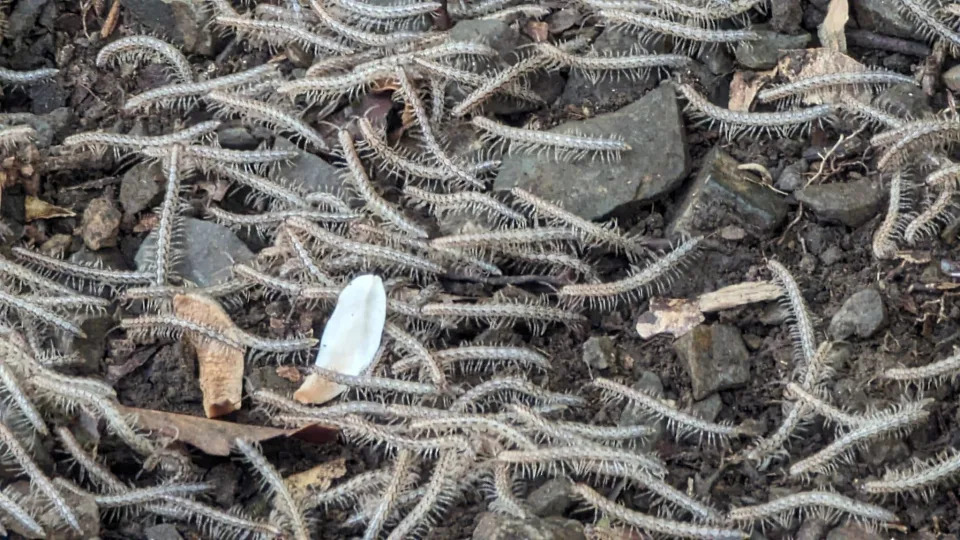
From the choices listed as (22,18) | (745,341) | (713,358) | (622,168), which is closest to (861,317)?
(745,341)

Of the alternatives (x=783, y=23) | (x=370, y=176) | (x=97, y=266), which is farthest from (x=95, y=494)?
(x=783, y=23)

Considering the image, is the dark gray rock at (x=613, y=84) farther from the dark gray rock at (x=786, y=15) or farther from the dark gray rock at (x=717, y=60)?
the dark gray rock at (x=786, y=15)

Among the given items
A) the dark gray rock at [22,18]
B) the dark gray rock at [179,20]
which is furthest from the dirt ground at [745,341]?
the dark gray rock at [22,18]

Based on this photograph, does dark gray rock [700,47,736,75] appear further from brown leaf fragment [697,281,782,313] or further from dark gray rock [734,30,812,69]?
brown leaf fragment [697,281,782,313]

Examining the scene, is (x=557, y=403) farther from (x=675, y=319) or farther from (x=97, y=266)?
(x=97, y=266)

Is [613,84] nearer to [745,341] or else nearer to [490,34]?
[490,34]
